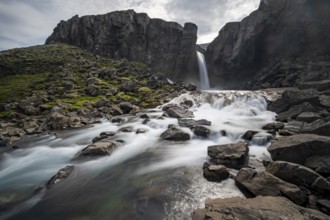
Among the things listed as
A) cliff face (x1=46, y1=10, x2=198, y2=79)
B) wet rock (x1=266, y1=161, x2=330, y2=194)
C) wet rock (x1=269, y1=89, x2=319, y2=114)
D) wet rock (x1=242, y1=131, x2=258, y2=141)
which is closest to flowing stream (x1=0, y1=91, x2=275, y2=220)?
wet rock (x1=242, y1=131, x2=258, y2=141)

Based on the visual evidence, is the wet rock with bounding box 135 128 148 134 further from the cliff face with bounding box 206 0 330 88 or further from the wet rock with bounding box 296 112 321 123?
the cliff face with bounding box 206 0 330 88

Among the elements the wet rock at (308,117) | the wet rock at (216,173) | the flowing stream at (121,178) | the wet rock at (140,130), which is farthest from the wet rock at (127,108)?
the wet rock at (216,173)

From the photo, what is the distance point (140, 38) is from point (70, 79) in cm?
5814

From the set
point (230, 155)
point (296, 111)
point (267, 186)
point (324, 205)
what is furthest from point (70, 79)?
point (324, 205)

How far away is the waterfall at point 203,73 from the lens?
105562mm

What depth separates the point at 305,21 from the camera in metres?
75.6

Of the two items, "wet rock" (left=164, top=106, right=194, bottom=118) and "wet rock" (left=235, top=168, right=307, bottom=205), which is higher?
"wet rock" (left=164, top=106, right=194, bottom=118)

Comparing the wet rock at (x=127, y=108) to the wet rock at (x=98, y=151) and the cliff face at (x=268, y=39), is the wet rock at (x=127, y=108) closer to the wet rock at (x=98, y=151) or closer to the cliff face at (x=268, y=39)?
the wet rock at (x=98, y=151)

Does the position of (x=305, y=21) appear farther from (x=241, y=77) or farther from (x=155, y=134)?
(x=155, y=134)

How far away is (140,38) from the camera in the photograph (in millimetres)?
126188

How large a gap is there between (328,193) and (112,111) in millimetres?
40470

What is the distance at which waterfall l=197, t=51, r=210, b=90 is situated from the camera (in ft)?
346

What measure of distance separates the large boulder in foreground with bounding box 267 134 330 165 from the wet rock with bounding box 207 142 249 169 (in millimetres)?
2234

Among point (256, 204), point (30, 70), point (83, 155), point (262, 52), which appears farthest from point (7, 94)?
point (262, 52)
